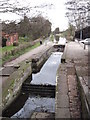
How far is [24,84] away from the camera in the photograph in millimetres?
10977

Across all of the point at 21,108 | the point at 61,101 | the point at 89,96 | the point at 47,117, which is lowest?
the point at 21,108

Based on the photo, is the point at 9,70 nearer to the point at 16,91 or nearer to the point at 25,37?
the point at 16,91

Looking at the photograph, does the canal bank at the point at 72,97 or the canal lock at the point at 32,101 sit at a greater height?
the canal bank at the point at 72,97

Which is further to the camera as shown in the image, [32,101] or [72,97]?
[32,101]

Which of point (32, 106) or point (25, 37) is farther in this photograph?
point (25, 37)

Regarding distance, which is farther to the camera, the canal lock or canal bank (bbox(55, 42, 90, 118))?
the canal lock

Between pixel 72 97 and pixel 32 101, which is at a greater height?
pixel 72 97

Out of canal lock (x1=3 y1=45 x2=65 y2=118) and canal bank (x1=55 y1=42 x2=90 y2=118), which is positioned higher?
canal bank (x1=55 y1=42 x2=90 y2=118)

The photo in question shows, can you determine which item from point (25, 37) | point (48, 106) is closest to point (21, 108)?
point (48, 106)

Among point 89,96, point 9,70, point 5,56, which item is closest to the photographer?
point 89,96

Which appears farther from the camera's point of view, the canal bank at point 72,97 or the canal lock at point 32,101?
the canal lock at point 32,101

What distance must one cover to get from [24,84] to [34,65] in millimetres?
4331

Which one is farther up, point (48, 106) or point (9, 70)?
point (9, 70)

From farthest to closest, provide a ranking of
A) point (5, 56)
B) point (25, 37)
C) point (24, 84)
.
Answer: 1. point (25, 37)
2. point (5, 56)
3. point (24, 84)
